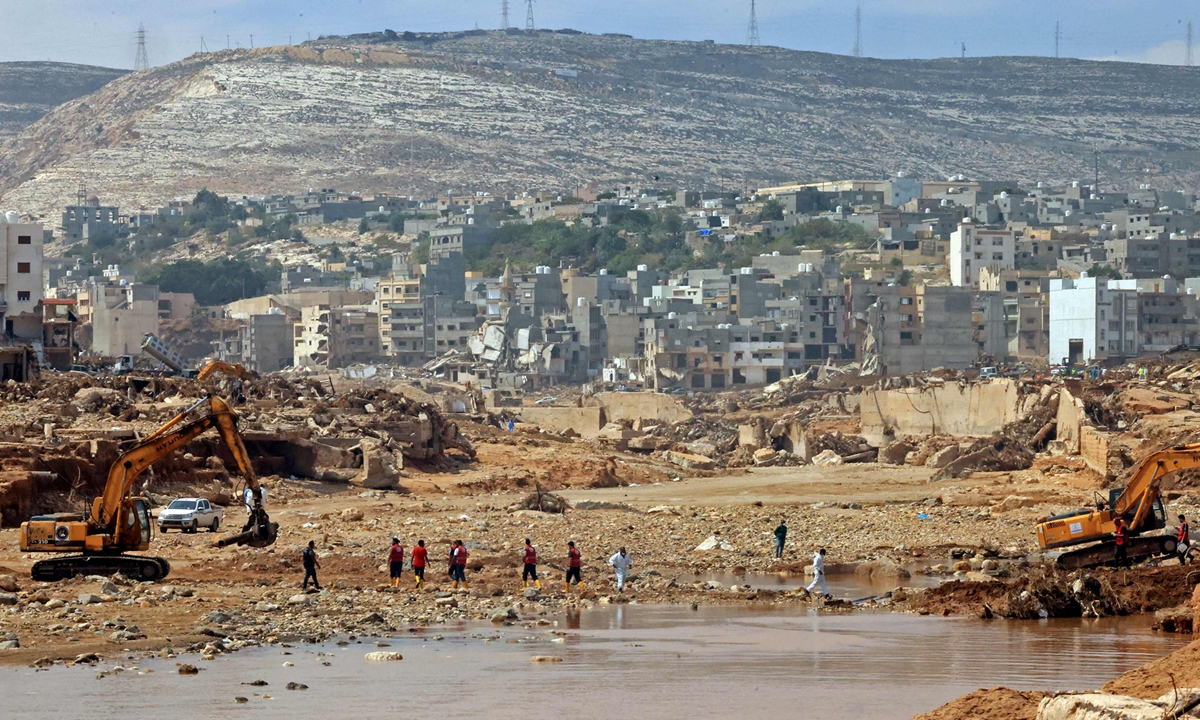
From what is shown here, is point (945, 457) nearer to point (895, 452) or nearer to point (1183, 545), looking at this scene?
point (895, 452)

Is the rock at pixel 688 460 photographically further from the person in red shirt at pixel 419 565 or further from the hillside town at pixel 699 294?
the person in red shirt at pixel 419 565

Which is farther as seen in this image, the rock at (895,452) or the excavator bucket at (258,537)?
the rock at (895,452)

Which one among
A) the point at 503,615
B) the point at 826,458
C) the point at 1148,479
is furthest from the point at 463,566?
the point at 826,458

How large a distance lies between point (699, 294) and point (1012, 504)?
77.9 metres

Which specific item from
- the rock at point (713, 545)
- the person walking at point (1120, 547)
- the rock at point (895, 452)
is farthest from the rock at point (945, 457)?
the person walking at point (1120, 547)

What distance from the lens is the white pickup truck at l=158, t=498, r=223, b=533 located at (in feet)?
94.6

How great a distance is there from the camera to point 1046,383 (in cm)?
5478

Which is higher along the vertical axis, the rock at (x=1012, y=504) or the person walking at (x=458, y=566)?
the person walking at (x=458, y=566)

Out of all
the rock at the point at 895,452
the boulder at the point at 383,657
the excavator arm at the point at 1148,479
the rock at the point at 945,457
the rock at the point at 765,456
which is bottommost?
the rock at the point at 765,456

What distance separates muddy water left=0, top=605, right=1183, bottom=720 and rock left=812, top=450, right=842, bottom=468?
3048 centimetres

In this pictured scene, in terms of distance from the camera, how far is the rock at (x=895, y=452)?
5031cm

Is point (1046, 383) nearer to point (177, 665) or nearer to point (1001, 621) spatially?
point (1001, 621)

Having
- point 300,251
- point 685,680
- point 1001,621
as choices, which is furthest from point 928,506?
point 300,251

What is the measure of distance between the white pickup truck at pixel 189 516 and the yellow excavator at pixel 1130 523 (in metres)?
13.0
